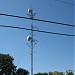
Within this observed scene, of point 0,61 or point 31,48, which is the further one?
point 0,61

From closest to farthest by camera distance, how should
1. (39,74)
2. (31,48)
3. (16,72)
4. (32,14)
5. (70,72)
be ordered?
(32,14) < (31,48) < (70,72) < (16,72) < (39,74)

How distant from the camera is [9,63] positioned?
106250 mm

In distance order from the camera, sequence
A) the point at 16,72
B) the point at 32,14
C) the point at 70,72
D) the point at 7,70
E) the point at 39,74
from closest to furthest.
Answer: the point at 32,14, the point at 70,72, the point at 7,70, the point at 16,72, the point at 39,74

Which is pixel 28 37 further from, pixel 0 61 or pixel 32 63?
pixel 0 61

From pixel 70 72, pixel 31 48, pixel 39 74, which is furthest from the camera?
pixel 39 74

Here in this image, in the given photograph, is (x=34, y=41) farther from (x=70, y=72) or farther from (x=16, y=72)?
(x=16, y=72)

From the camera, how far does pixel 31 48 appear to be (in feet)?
169

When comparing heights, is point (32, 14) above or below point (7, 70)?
above

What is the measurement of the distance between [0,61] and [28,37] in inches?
2247

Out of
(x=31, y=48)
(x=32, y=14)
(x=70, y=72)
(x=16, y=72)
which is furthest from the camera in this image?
(x=16, y=72)

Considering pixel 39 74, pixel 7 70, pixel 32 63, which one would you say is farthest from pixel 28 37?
pixel 39 74

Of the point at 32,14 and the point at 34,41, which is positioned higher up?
the point at 32,14

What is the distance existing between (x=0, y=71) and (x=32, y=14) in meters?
59.1

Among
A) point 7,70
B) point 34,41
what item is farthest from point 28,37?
point 7,70
